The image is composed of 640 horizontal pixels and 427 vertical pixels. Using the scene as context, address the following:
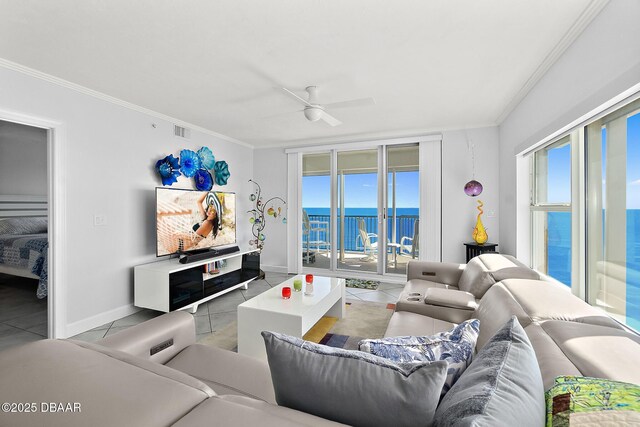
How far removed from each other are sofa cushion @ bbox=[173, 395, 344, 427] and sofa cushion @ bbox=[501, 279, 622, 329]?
120 cm

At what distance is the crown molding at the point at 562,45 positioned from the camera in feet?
5.51

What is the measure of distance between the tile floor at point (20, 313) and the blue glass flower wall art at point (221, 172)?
2597mm

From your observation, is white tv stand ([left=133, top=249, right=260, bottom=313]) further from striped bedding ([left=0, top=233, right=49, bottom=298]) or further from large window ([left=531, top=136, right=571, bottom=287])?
large window ([left=531, top=136, right=571, bottom=287])

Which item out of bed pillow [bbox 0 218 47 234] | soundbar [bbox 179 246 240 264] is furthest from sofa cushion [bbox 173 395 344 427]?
bed pillow [bbox 0 218 47 234]

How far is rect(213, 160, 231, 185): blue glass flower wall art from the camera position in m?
4.48

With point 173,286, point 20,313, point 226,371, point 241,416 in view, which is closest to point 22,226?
point 20,313

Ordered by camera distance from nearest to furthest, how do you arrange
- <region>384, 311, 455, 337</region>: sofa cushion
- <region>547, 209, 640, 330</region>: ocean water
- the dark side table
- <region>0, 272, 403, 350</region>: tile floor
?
<region>547, 209, 640, 330</region>: ocean water
<region>384, 311, 455, 337</region>: sofa cushion
<region>0, 272, 403, 350</region>: tile floor
the dark side table

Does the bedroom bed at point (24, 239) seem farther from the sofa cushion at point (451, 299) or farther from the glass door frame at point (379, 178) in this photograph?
the sofa cushion at point (451, 299)

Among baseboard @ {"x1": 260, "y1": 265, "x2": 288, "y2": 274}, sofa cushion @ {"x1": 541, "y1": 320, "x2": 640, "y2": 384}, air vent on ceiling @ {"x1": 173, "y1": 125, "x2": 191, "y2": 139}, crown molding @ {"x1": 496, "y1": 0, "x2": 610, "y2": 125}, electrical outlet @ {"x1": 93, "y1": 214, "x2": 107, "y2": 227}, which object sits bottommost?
baseboard @ {"x1": 260, "y1": 265, "x2": 288, "y2": 274}

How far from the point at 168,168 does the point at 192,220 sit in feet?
2.37

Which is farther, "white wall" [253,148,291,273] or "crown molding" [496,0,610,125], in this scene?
"white wall" [253,148,291,273]

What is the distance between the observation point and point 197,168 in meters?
4.00

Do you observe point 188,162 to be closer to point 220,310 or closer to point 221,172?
point 221,172

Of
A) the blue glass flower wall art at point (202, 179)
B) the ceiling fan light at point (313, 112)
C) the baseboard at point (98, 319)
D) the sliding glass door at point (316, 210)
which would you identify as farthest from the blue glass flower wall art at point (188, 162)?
the sliding glass door at point (316, 210)
